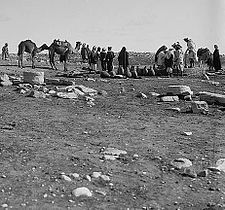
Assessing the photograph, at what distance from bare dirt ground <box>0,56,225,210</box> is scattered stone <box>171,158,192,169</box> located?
0.11 m

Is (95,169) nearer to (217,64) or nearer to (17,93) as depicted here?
(17,93)

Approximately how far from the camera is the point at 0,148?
23.4 ft

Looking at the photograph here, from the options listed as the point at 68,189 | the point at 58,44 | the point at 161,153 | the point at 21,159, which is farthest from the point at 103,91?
the point at 58,44

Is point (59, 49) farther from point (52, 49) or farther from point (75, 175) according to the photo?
point (75, 175)

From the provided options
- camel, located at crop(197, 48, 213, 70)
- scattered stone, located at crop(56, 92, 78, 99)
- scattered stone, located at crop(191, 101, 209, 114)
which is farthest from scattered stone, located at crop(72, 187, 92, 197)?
camel, located at crop(197, 48, 213, 70)

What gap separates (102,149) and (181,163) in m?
1.28

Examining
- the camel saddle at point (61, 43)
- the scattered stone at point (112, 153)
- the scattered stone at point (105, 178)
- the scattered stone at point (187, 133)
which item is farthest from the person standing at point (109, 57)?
the scattered stone at point (105, 178)

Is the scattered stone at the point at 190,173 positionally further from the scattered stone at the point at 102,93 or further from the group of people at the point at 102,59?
the group of people at the point at 102,59

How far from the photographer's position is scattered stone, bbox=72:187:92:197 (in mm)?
5565

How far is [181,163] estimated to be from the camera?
7051 millimetres

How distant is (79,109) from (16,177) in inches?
206

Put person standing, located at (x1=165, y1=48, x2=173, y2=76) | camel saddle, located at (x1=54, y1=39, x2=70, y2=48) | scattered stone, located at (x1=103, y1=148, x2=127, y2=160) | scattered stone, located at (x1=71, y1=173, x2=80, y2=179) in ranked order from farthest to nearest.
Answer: camel saddle, located at (x1=54, y1=39, x2=70, y2=48) → person standing, located at (x1=165, y1=48, x2=173, y2=76) → scattered stone, located at (x1=103, y1=148, x2=127, y2=160) → scattered stone, located at (x1=71, y1=173, x2=80, y2=179)

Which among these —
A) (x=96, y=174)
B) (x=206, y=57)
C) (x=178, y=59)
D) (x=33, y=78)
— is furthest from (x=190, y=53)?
(x=96, y=174)

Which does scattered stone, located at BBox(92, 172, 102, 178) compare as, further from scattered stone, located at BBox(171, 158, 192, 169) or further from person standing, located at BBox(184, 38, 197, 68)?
person standing, located at BBox(184, 38, 197, 68)
